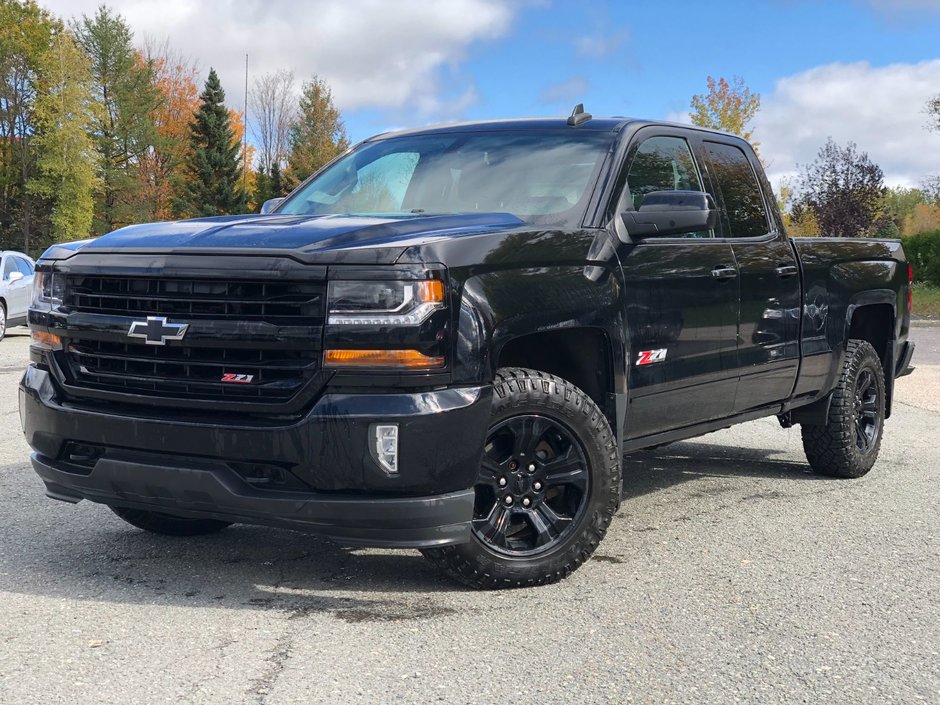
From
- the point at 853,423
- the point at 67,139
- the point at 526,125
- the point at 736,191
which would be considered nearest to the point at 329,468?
the point at 526,125

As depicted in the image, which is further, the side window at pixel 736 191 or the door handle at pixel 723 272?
the side window at pixel 736 191

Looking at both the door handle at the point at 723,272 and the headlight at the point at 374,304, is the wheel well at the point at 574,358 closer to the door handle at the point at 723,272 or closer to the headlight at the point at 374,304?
the headlight at the point at 374,304

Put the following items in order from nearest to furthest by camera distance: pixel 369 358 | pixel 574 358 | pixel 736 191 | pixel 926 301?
pixel 369 358
pixel 574 358
pixel 736 191
pixel 926 301

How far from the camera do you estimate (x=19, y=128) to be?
6281 cm

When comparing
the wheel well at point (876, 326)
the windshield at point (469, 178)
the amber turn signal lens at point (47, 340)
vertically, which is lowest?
the wheel well at point (876, 326)

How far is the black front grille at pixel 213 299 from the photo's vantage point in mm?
3875

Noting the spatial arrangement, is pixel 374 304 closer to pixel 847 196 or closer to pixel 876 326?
pixel 876 326

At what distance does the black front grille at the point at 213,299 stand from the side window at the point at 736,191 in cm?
271

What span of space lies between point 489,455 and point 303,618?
92 cm

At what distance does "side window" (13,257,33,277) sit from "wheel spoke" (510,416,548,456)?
17946 millimetres

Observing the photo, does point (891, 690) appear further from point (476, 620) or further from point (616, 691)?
point (476, 620)

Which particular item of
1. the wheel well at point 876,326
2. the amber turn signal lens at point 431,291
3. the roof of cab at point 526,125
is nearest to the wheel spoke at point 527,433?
the amber turn signal lens at point 431,291

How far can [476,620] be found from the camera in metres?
4.00

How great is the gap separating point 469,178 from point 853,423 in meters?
3.17
